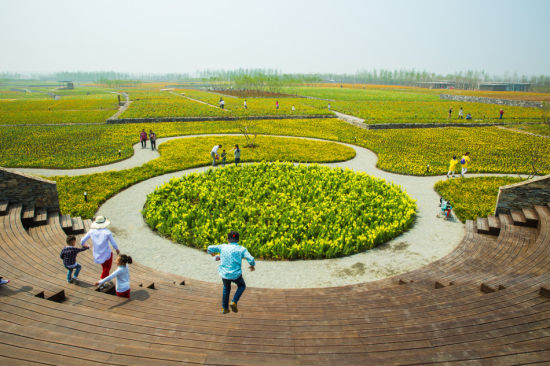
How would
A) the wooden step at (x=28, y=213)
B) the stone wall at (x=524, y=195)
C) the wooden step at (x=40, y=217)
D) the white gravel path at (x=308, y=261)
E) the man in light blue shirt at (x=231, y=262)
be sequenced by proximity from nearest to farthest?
the man in light blue shirt at (x=231, y=262), the white gravel path at (x=308, y=261), the wooden step at (x=28, y=213), the wooden step at (x=40, y=217), the stone wall at (x=524, y=195)

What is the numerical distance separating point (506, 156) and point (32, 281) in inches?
1169

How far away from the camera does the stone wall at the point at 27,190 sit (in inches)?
457

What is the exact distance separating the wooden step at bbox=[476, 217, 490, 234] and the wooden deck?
3343 mm

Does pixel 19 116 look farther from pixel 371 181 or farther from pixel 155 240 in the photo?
pixel 371 181

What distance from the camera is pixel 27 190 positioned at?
39.3ft

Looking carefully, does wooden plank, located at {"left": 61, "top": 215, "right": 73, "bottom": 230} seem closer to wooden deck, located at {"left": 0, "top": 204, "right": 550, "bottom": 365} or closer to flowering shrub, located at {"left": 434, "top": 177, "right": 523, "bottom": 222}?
wooden deck, located at {"left": 0, "top": 204, "right": 550, "bottom": 365}

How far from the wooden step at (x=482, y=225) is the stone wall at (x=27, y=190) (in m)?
16.0

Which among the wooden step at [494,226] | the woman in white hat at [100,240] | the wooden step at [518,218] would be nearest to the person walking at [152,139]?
the woman in white hat at [100,240]

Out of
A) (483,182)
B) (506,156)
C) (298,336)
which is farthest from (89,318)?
(506,156)

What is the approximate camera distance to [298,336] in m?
5.36

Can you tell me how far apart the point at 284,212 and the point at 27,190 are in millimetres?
9384

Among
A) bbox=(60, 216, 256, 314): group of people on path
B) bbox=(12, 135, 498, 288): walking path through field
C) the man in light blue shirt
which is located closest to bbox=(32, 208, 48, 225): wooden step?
bbox=(12, 135, 498, 288): walking path through field

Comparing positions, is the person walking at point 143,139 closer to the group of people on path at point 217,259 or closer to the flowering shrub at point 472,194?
the group of people on path at point 217,259

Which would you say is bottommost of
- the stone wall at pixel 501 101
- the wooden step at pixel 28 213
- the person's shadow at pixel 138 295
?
the person's shadow at pixel 138 295
